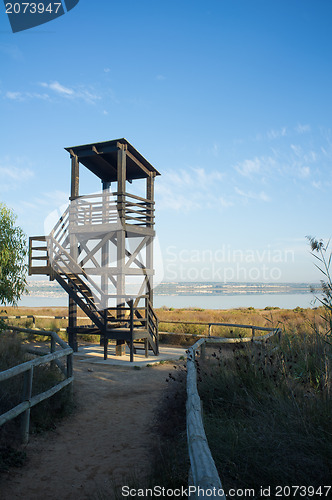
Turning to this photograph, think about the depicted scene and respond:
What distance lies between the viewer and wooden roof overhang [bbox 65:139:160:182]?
14.8 m

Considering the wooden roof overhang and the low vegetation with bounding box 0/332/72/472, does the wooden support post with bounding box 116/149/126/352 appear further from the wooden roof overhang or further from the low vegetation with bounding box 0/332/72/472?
the low vegetation with bounding box 0/332/72/472

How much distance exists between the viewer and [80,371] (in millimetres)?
11172

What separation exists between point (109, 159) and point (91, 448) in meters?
12.4

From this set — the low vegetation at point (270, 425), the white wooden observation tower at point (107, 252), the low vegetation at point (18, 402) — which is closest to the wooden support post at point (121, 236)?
the white wooden observation tower at point (107, 252)

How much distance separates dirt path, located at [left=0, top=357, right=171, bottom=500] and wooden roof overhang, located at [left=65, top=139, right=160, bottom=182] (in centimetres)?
863

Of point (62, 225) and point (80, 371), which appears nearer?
point (80, 371)

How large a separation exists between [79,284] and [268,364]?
966cm

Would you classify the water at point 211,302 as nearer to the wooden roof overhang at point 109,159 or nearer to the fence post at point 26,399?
the wooden roof overhang at point 109,159

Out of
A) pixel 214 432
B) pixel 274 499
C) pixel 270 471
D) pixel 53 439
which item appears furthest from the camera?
pixel 53 439

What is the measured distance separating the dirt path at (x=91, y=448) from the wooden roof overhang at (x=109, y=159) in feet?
28.3

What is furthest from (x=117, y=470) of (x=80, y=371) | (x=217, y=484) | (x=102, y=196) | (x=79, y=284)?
(x=102, y=196)

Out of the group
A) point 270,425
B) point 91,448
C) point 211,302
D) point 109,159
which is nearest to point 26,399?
point 91,448

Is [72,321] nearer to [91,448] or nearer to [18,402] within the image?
[18,402]

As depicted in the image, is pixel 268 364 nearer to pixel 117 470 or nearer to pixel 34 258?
pixel 117 470
